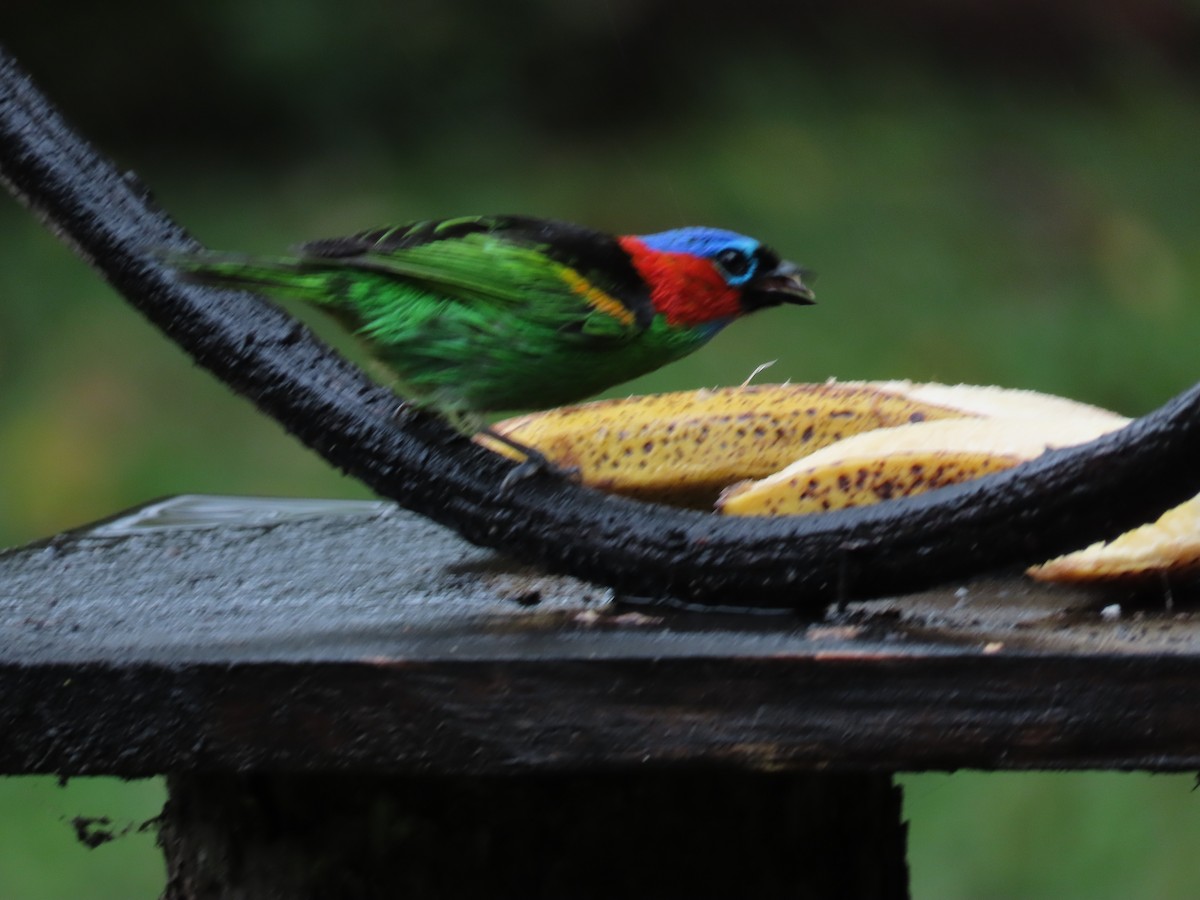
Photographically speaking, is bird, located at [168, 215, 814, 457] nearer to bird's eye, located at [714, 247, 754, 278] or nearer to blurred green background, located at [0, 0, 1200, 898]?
bird's eye, located at [714, 247, 754, 278]

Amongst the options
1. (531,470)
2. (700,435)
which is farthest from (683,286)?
(531,470)

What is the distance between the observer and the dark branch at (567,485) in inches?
47.8

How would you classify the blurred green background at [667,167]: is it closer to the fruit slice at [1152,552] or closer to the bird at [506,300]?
the bird at [506,300]

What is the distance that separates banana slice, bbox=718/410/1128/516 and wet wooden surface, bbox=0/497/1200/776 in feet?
0.85

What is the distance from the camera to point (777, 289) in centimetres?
169

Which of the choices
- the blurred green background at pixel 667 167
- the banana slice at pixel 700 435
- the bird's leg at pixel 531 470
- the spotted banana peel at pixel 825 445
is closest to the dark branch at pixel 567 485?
the bird's leg at pixel 531 470

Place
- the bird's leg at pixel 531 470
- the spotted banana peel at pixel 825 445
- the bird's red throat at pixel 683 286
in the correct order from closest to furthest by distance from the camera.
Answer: the bird's leg at pixel 531 470 → the spotted banana peel at pixel 825 445 → the bird's red throat at pixel 683 286

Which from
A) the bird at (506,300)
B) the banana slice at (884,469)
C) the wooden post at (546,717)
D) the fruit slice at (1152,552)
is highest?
the bird at (506,300)

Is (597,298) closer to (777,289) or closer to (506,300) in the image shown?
(506,300)

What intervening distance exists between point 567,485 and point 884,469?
13.2 inches

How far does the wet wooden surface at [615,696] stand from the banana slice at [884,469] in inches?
10.2

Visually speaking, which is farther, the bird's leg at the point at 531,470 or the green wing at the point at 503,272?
the green wing at the point at 503,272

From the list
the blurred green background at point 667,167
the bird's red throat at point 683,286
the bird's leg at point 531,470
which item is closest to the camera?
the bird's leg at point 531,470

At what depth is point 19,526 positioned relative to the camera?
409 cm
